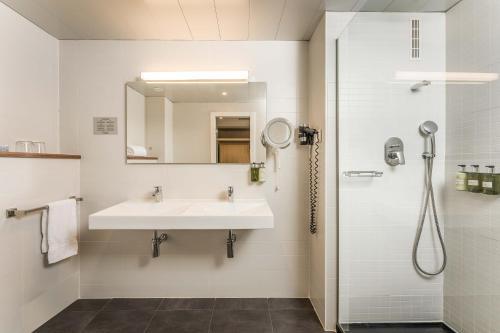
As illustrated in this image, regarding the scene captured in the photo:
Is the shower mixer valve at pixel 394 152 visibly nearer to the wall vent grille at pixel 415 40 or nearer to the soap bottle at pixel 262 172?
the wall vent grille at pixel 415 40

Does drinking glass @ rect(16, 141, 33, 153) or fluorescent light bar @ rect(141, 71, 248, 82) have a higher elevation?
fluorescent light bar @ rect(141, 71, 248, 82)

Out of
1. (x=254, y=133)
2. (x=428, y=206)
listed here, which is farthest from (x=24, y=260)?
(x=428, y=206)

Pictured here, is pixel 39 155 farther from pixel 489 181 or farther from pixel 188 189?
pixel 489 181

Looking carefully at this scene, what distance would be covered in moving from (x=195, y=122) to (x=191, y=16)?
74 centimetres

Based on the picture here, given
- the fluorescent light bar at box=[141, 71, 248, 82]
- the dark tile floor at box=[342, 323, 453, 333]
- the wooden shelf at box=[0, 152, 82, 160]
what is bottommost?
the dark tile floor at box=[342, 323, 453, 333]

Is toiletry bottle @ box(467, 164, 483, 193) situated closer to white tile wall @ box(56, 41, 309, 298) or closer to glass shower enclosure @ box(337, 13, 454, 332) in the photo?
glass shower enclosure @ box(337, 13, 454, 332)

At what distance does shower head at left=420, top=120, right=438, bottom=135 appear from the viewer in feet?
5.34

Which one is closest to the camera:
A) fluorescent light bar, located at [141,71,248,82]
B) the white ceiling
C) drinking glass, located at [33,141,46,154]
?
the white ceiling

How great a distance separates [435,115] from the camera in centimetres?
162

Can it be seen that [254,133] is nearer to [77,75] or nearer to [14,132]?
[77,75]

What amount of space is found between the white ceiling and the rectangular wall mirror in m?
0.38

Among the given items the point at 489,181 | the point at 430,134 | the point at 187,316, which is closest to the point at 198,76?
the point at 430,134

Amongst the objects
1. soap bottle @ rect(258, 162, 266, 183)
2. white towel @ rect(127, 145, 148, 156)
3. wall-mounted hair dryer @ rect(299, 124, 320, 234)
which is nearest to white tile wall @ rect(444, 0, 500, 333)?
wall-mounted hair dryer @ rect(299, 124, 320, 234)

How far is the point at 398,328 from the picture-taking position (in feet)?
5.73
